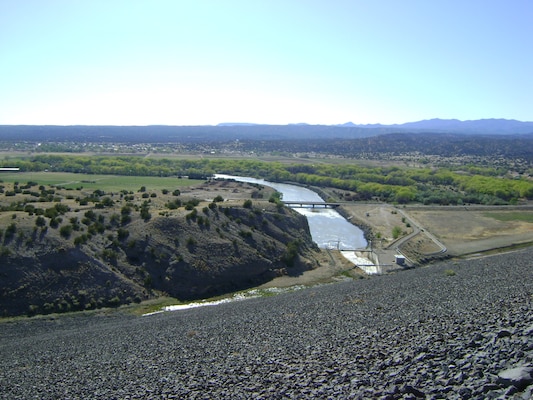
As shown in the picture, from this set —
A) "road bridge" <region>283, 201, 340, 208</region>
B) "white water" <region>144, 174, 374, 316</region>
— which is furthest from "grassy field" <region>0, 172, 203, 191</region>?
"white water" <region>144, 174, 374, 316</region>

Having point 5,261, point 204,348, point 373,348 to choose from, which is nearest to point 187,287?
point 5,261

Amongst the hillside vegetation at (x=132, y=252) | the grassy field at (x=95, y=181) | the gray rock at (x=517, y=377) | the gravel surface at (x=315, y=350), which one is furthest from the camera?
the grassy field at (x=95, y=181)

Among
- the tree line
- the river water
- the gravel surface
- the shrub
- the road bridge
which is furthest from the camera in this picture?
the tree line

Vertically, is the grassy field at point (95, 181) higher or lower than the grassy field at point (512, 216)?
higher

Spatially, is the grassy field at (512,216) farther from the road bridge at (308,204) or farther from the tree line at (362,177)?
the road bridge at (308,204)

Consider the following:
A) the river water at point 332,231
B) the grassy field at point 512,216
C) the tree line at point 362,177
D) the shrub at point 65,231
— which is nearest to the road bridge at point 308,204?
the river water at point 332,231

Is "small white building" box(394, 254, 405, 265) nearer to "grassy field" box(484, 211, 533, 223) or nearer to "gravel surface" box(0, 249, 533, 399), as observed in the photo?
"gravel surface" box(0, 249, 533, 399)

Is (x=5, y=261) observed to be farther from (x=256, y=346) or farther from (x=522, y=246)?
(x=522, y=246)
